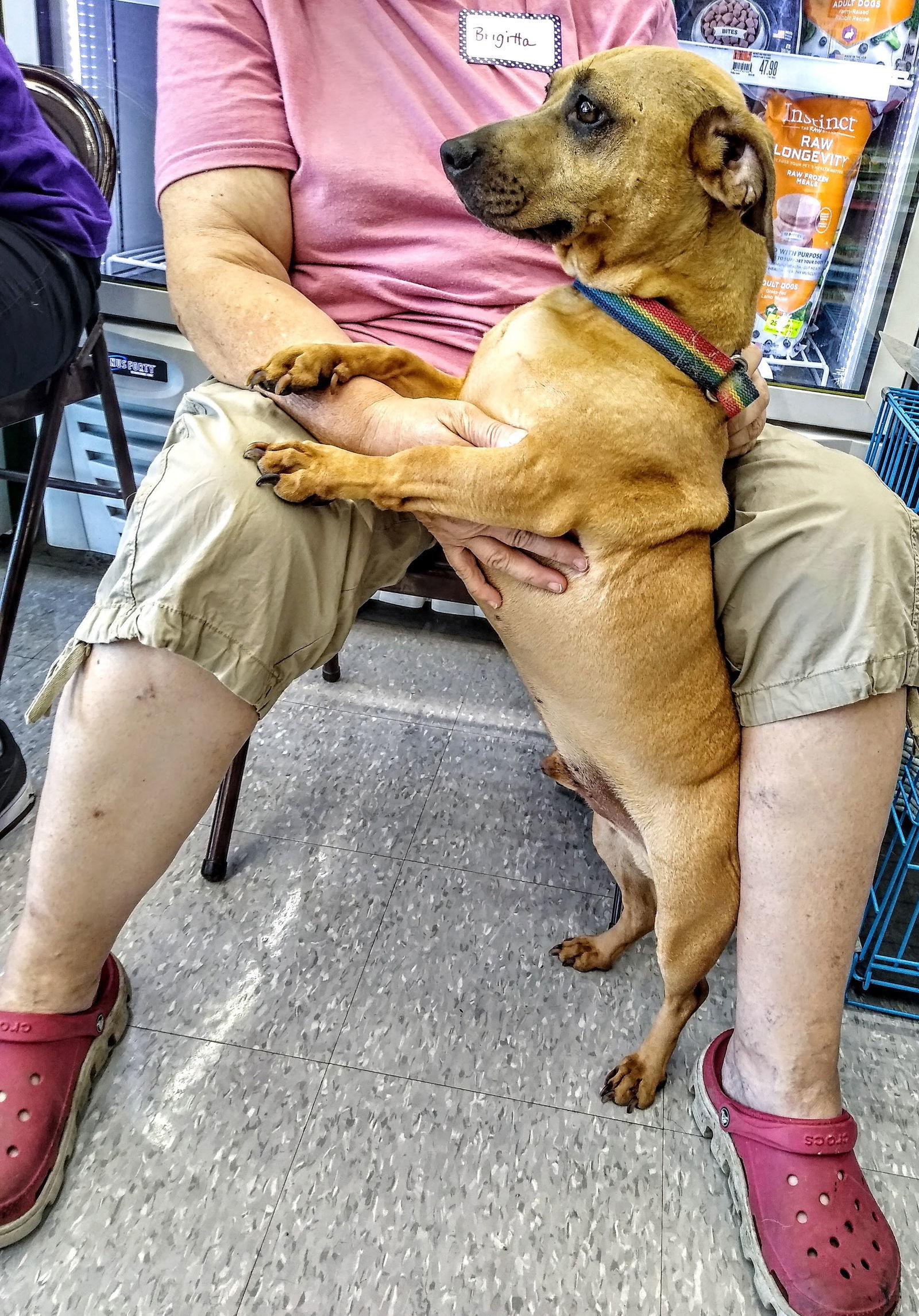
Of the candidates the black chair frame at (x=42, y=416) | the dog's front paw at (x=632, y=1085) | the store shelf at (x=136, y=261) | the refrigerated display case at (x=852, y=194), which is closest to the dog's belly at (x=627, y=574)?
the dog's front paw at (x=632, y=1085)

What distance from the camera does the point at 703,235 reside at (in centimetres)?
108

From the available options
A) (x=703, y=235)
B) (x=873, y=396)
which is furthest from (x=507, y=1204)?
(x=873, y=396)

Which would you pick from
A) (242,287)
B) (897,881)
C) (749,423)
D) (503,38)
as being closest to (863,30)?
(503,38)

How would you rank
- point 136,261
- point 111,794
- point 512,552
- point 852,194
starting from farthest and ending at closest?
1. point 136,261
2. point 852,194
3. point 512,552
4. point 111,794

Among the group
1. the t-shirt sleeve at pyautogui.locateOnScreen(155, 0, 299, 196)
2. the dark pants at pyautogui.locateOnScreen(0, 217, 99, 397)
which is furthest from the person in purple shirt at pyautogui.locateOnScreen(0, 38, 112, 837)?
the t-shirt sleeve at pyautogui.locateOnScreen(155, 0, 299, 196)

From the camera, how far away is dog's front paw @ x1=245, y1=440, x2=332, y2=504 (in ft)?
3.18

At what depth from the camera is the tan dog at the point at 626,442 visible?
1.01 meters

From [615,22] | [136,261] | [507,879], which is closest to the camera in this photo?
[615,22]

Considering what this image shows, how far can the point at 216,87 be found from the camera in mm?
1165

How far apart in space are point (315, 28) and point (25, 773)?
1209 mm

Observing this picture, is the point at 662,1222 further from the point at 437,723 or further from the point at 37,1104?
the point at 437,723

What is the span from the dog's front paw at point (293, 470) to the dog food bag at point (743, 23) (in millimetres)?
1729

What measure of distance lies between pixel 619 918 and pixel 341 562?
75 centimetres

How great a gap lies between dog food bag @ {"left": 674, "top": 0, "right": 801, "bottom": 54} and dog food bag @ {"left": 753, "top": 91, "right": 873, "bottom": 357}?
11cm
